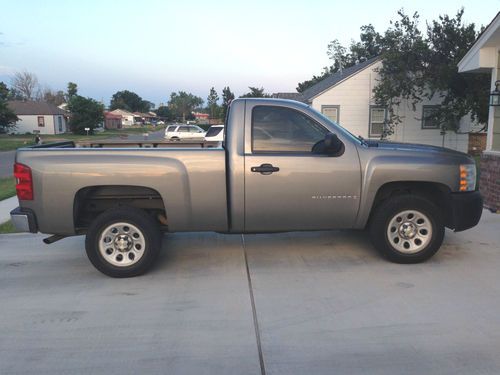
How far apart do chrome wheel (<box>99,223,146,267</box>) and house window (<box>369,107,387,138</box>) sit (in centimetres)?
1830

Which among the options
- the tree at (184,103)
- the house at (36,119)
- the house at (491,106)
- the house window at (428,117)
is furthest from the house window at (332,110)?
the tree at (184,103)

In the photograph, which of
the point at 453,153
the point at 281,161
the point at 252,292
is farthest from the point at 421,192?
the point at 252,292

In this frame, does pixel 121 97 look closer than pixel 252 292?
No

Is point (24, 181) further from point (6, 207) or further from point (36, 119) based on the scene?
point (36, 119)

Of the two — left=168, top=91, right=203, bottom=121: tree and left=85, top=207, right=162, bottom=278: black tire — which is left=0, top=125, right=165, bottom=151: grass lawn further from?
left=168, top=91, right=203, bottom=121: tree

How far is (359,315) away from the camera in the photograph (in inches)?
158

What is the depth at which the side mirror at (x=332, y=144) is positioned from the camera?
488cm

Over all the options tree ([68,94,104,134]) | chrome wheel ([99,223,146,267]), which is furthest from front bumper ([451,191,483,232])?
tree ([68,94,104,134])

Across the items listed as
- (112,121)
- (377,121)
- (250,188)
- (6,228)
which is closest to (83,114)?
(112,121)

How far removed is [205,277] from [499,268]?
11.2 ft

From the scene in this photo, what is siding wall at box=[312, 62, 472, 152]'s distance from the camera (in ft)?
70.1

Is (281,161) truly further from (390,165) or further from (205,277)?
(205,277)

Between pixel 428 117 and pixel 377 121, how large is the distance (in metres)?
2.32

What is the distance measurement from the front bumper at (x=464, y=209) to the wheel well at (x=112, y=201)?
3.41 meters
